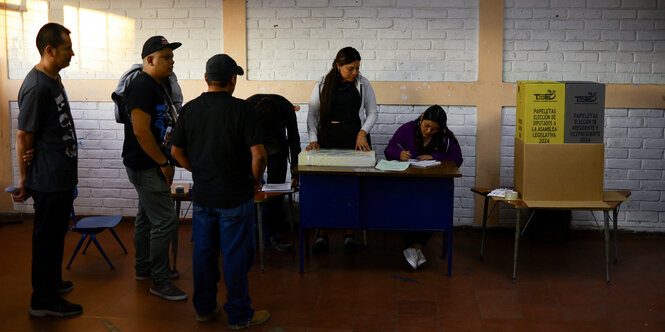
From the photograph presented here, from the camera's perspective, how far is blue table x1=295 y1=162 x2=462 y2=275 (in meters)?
4.63

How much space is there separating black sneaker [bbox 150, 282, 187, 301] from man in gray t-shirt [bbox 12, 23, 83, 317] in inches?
21.2

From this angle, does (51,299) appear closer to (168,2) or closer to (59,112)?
(59,112)

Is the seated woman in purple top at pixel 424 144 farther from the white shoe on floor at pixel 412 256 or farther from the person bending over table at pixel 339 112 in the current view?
the person bending over table at pixel 339 112

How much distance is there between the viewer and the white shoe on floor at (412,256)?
4855 mm

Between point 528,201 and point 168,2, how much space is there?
378cm

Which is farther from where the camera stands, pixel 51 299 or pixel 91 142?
pixel 91 142

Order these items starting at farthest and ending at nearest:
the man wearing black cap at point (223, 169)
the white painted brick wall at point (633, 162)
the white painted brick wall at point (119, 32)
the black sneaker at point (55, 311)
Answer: the white painted brick wall at point (119, 32) → the white painted brick wall at point (633, 162) → the black sneaker at point (55, 311) → the man wearing black cap at point (223, 169)

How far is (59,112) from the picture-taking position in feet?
12.5

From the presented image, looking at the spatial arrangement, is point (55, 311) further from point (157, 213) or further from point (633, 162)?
point (633, 162)

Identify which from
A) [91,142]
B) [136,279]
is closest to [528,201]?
[136,279]

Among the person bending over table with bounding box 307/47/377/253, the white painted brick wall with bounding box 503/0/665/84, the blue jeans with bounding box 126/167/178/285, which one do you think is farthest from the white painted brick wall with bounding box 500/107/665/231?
the blue jeans with bounding box 126/167/178/285

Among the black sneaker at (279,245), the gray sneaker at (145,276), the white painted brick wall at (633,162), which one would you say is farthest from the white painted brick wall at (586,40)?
the gray sneaker at (145,276)

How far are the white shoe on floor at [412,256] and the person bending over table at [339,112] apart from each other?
74 centimetres

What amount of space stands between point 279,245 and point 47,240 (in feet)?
6.51
